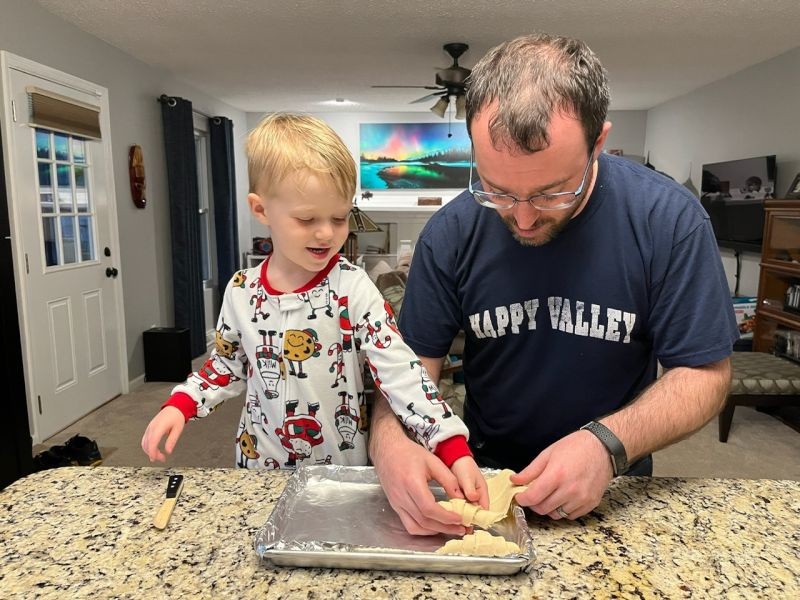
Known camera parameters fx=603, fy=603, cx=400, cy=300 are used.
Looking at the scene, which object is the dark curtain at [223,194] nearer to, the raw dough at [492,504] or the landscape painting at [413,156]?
the landscape painting at [413,156]

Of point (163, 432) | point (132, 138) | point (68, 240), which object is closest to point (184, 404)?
point (163, 432)

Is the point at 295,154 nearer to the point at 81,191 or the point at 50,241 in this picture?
the point at 50,241

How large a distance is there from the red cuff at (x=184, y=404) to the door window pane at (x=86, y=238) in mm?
3560

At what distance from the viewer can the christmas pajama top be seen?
108 centimetres

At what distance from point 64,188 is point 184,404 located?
3.50 m

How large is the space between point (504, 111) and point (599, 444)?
1.60 ft

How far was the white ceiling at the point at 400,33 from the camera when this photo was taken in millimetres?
3613

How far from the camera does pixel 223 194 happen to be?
6.64 m

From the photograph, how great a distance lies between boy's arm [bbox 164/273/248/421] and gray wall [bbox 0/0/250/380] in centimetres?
320

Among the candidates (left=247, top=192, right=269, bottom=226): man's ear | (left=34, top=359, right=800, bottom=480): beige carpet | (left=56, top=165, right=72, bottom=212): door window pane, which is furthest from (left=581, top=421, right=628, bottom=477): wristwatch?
(left=56, top=165, right=72, bottom=212): door window pane

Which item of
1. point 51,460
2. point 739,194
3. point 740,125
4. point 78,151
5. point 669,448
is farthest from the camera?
point 740,125

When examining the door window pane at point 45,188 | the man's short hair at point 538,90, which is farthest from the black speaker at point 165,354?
the man's short hair at point 538,90

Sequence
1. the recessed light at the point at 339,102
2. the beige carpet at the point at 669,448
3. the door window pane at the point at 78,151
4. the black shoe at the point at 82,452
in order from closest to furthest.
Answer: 1. the black shoe at the point at 82,452
2. the beige carpet at the point at 669,448
3. the door window pane at the point at 78,151
4. the recessed light at the point at 339,102

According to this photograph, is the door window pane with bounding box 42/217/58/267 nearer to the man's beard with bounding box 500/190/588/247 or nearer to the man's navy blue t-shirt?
the man's navy blue t-shirt
